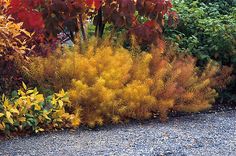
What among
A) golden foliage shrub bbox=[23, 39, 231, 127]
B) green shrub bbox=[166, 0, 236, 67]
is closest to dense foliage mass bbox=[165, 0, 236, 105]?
green shrub bbox=[166, 0, 236, 67]

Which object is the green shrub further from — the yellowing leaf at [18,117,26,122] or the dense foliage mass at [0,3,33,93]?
the yellowing leaf at [18,117,26,122]

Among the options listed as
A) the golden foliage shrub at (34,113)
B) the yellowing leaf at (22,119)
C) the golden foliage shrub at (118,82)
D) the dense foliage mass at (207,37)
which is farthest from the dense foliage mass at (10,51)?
the dense foliage mass at (207,37)

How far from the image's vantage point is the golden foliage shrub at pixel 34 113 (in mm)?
5109

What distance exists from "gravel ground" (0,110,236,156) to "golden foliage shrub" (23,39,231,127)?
18 cm

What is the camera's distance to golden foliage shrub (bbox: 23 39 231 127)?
5570 millimetres

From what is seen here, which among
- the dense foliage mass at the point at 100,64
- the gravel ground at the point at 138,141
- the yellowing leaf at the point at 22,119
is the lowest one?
the gravel ground at the point at 138,141

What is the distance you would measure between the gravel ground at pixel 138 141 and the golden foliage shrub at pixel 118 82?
0.18 metres

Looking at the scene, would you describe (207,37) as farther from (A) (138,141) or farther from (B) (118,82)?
(A) (138,141)

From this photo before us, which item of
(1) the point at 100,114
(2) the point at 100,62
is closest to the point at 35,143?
(1) the point at 100,114

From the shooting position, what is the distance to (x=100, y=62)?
5844 millimetres

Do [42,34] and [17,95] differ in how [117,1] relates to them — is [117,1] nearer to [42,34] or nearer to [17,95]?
[42,34]

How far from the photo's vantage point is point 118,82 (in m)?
5.69

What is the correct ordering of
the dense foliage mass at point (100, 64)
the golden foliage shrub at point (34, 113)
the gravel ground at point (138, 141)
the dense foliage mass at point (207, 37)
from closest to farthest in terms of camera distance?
the gravel ground at point (138, 141) < the golden foliage shrub at point (34, 113) < the dense foliage mass at point (100, 64) < the dense foliage mass at point (207, 37)

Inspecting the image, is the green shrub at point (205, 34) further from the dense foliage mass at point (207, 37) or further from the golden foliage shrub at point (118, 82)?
the golden foliage shrub at point (118, 82)
